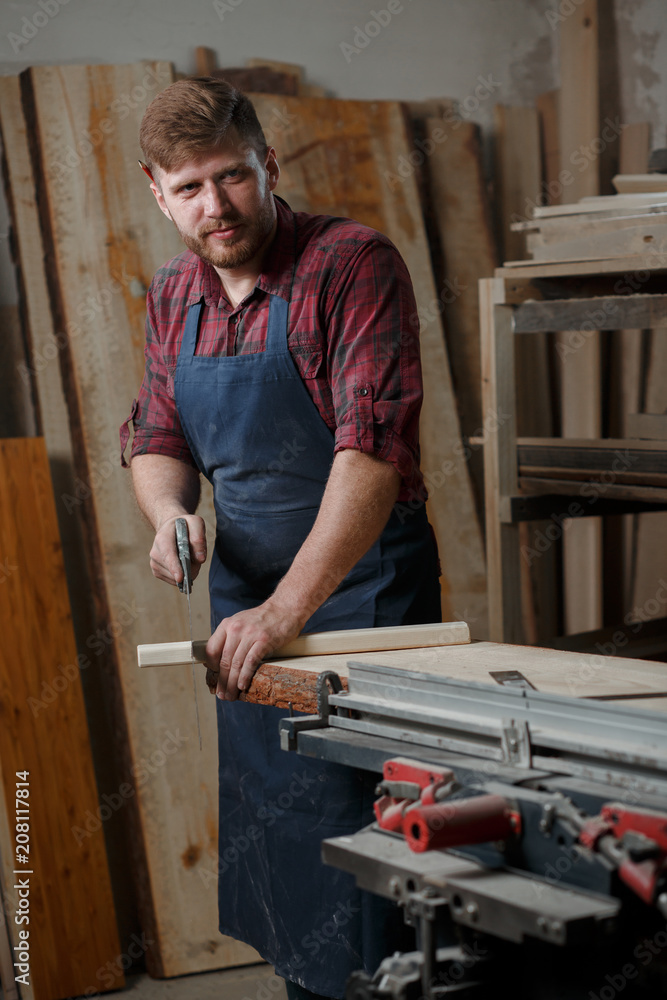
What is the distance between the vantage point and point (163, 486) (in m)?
2.22

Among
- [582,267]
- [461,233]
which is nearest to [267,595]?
[582,267]

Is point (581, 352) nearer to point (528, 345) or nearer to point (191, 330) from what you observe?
point (528, 345)

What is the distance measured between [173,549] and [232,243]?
62cm

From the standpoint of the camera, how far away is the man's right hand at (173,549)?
192 cm

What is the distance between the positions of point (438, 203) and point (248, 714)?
7.55ft

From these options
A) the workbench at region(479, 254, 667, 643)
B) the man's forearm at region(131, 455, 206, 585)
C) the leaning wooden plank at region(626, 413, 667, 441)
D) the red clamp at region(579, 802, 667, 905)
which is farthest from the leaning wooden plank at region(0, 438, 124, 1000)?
the red clamp at region(579, 802, 667, 905)

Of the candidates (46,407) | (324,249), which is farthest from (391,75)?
(324,249)

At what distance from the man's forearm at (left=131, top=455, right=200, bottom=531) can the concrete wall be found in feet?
4.31

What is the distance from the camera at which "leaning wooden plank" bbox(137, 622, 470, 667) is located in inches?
66.8

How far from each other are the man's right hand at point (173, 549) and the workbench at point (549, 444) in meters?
1.32

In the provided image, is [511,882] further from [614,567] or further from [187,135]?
[614,567]

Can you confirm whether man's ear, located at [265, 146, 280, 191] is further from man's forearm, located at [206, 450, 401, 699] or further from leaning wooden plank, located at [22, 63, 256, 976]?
leaning wooden plank, located at [22, 63, 256, 976]

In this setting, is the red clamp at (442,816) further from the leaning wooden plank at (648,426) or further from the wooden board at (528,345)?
the wooden board at (528,345)

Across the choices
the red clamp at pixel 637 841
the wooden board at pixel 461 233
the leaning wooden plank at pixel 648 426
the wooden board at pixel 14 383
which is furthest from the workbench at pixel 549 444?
the red clamp at pixel 637 841
